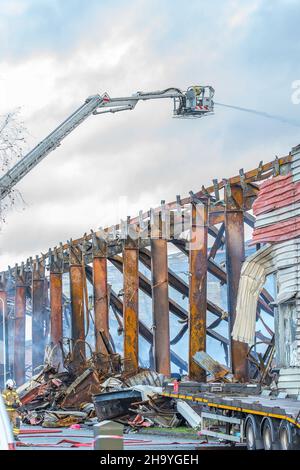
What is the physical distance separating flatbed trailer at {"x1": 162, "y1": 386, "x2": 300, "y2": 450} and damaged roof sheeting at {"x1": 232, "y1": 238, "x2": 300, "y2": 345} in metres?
2.30

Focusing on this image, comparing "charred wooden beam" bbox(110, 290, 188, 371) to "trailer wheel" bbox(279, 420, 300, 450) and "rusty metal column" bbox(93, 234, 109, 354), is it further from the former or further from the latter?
"trailer wheel" bbox(279, 420, 300, 450)

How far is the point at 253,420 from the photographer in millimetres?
17516

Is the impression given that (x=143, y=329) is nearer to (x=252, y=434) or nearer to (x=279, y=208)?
(x=279, y=208)

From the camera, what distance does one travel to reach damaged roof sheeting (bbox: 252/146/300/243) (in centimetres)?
2223

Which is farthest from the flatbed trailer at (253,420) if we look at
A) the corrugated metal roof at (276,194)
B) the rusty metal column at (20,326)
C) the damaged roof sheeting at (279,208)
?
the rusty metal column at (20,326)

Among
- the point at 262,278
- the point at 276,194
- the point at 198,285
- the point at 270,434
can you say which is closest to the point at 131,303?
the point at 198,285

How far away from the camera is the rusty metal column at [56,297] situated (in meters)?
42.7

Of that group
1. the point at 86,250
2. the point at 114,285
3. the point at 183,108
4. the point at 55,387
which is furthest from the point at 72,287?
the point at 114,285

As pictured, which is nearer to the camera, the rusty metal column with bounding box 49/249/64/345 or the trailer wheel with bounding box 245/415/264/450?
the trailer wheel with bounding box 245/415/264/450

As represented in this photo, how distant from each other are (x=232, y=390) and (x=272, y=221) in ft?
12.8

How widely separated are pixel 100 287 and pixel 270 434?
823 inches

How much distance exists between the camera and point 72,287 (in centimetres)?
3969

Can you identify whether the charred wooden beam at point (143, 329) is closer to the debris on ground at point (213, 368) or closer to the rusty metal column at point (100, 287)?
the rusty metal column at point (100, 287)

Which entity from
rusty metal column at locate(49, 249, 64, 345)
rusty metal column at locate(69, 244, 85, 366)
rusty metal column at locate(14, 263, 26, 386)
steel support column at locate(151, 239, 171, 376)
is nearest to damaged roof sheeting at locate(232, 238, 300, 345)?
steel support column at locate(151, 239, 171, 376)
